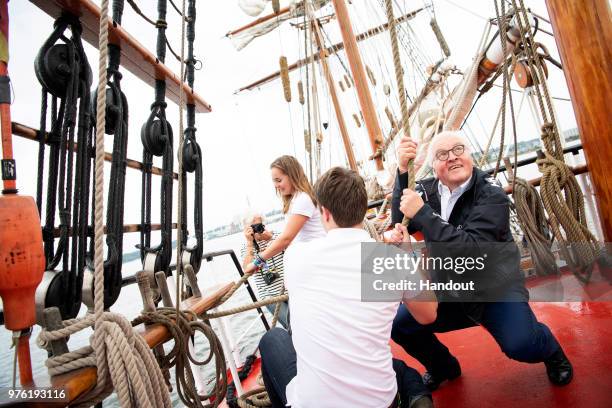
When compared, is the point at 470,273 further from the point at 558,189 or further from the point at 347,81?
the point at 347,81

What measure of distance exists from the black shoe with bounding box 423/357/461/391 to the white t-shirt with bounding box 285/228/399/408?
25.4 inches

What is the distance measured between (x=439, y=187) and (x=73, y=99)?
1.63 metres

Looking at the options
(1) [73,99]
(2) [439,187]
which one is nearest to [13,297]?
(1) [73,99]

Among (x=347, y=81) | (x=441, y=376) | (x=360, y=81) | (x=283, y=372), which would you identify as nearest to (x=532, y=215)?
(x=441, y=376)

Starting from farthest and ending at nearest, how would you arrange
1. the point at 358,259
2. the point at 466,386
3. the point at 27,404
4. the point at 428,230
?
the point at 466,386, the point at 428,230, the point at 358,259, the point at 27,404

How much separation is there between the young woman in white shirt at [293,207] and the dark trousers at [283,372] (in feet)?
2.48

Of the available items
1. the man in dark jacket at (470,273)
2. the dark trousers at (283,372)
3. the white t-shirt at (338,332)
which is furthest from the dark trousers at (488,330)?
the white t-shirt at (338,332)

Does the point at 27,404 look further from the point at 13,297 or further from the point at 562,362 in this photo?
the point at 562,362

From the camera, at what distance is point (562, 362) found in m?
1.42

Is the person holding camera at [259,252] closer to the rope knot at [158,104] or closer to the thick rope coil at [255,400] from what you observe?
the thick rope coil at [255,400]

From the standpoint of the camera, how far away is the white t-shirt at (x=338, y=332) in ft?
3.22

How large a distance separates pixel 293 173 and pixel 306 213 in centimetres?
30

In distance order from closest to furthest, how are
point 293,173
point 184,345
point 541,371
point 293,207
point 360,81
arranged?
point 184,345, point 541,371, point 293,207, point 293,173, point 360,81

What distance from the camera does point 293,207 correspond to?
212cm
